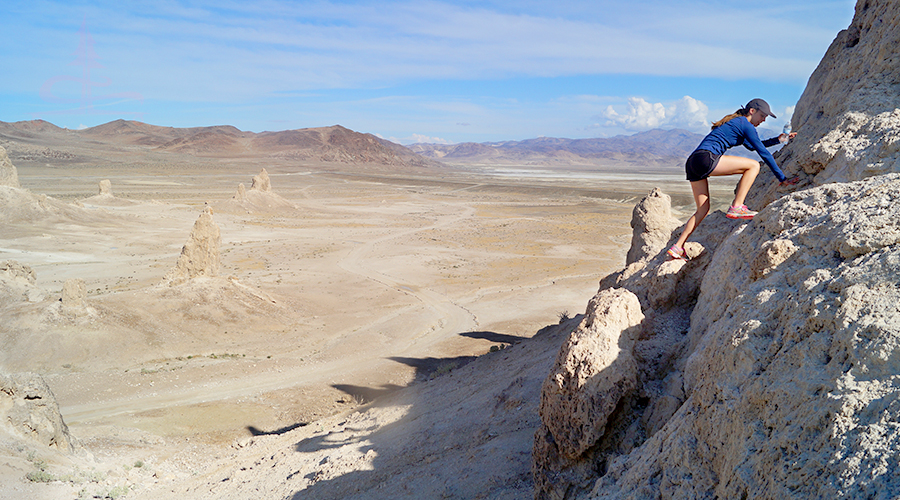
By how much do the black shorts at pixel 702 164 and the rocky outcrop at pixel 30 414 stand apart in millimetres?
8284

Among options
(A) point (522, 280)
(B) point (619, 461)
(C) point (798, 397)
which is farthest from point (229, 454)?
(A) point (522, 280)

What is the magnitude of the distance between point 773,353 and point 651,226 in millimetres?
9236

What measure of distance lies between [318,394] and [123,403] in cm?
360

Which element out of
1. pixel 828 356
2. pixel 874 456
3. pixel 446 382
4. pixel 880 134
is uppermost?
pixel 880 134

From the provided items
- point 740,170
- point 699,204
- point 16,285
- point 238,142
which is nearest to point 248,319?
point 16,285

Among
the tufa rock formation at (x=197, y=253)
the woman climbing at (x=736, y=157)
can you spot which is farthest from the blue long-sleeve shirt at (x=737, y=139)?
the tufa rock formation at (x=197, y=253)

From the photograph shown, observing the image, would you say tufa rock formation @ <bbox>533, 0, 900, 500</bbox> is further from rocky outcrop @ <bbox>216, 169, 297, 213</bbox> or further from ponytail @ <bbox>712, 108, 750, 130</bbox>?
rocky outcrop @ <bbox>216, 169, 297, 213</bbox>

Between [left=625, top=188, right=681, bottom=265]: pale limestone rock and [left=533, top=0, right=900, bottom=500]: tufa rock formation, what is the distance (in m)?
5.82

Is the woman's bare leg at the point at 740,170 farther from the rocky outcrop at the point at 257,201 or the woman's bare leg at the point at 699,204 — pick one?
the rocky outcrop at the point at 257,201

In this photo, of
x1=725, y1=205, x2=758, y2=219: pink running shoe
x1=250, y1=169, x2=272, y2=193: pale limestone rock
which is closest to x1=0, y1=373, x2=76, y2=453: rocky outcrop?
x1=725, y1=205, x2=758, y2=219: pink running shoe

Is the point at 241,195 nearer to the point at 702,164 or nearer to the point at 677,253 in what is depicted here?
the point at 677,253

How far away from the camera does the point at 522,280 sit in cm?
2227

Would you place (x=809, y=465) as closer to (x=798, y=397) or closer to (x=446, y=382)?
(x=798, y=397)

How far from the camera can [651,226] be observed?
37.2 ft
